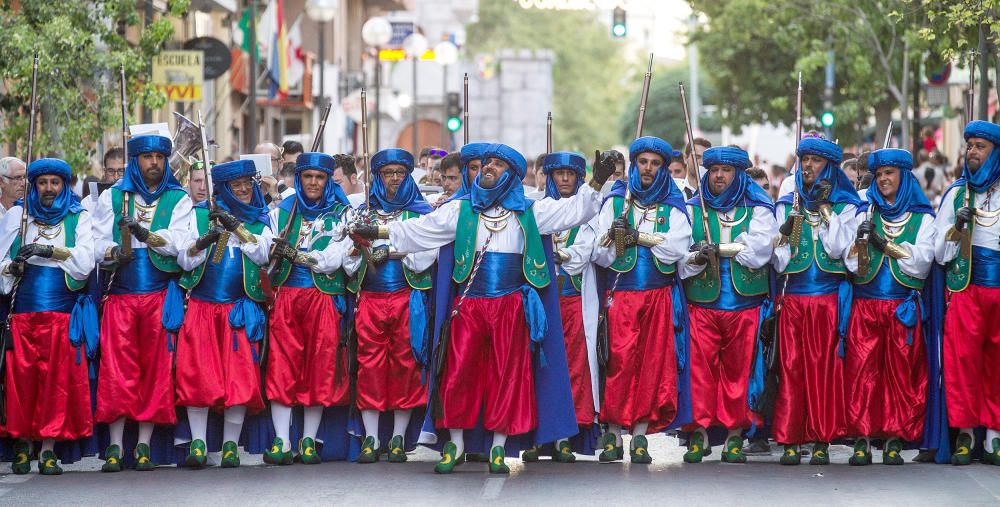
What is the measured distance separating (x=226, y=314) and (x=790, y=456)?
144 inches

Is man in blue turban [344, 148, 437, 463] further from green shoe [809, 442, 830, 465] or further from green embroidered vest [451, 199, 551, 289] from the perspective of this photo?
green shoe [809, 442, 830, 465]

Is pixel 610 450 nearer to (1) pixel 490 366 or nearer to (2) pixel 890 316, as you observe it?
(1) pixel 490 366

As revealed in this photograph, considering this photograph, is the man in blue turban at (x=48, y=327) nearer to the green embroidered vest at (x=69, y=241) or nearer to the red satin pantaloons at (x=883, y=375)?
the green embroidered vest at (x=69, y=241)

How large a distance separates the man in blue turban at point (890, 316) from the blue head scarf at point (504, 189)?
2.14 meters

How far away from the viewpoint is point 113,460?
11766mm

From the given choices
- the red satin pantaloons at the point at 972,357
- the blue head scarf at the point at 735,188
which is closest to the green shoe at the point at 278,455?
the blue head scarf at the point at 735,188

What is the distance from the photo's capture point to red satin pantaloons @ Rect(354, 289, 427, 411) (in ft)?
39.7

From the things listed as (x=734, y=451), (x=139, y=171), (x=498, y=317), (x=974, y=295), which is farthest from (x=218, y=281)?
(x=974, y=295)

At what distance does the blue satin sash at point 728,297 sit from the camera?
12125 mm

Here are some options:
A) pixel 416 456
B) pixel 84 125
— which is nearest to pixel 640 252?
pixel 416 456

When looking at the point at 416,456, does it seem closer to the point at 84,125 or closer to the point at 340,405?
the point at 340,405

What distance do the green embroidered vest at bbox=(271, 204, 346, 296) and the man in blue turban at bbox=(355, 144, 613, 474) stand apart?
2.10 feet

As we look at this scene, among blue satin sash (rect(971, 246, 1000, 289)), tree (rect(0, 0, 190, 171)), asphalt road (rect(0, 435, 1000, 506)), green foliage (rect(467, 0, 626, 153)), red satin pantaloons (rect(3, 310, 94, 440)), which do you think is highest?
green foliage (rect(467, 0, 626, 153))

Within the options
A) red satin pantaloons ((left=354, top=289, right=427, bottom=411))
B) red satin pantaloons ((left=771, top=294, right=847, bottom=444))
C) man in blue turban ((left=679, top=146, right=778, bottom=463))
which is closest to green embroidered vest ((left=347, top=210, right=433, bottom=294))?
red satin pantaloons ((left=354, top=289, right=427, bottom=411))
